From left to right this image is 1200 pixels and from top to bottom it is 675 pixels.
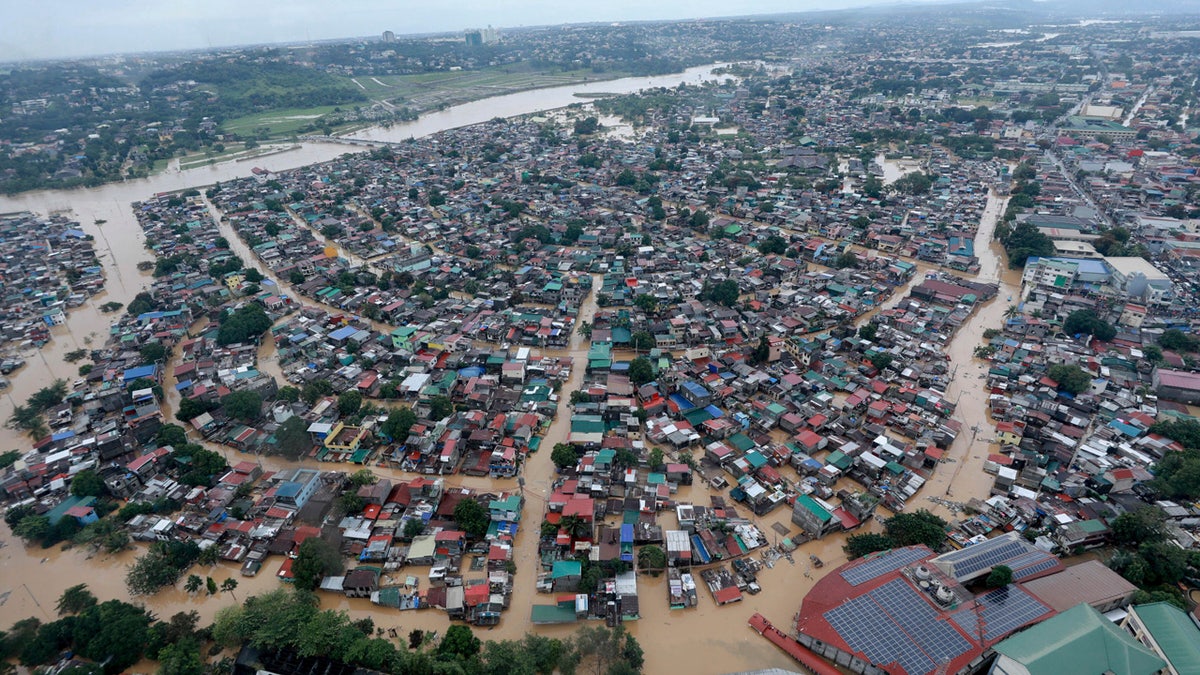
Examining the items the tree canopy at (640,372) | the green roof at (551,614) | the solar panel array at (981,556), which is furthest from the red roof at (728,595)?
the tree canopy at (640,372)

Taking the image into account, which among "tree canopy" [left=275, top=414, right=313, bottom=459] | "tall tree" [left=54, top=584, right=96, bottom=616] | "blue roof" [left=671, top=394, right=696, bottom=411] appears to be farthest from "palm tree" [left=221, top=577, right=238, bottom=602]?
"blue roof" [left=671, top=394, right=696, bottom=411]

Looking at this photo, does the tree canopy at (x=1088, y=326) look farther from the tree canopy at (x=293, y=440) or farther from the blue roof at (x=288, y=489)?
the tree canopy at (x=293, y=440)

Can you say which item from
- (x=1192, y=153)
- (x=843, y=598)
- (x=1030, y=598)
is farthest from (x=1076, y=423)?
(x=1192, y=153)

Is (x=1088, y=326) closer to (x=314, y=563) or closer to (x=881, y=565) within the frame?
(x=881, y=565)

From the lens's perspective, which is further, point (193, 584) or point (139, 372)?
point (139, 372)

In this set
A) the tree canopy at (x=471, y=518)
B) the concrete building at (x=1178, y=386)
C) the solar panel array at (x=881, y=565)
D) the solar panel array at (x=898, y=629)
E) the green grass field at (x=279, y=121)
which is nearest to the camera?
the solar panel array at (x=898, y=629)

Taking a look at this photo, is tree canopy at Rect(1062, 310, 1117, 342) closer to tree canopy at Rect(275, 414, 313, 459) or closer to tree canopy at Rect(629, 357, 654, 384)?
tree canopy at Rect(629, 357, 654, 384)

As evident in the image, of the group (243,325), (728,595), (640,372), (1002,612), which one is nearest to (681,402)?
(640,372)
